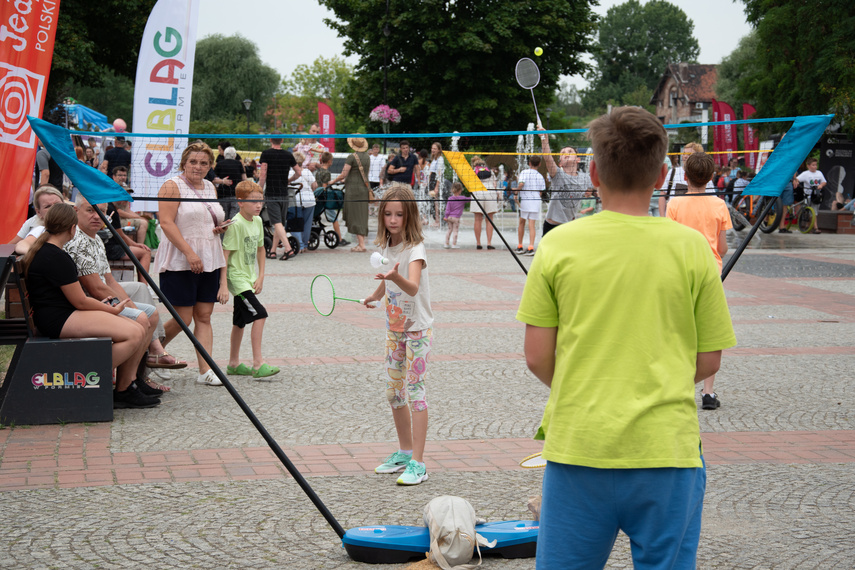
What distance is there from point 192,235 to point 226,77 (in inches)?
2983

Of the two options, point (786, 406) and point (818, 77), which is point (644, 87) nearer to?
point (818, 77)

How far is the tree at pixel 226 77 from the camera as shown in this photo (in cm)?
7800

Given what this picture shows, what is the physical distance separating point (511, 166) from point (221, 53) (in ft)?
209

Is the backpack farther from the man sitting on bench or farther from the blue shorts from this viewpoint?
the man sitting on bench

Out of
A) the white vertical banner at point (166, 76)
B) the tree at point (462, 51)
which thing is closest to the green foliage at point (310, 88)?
the tree at point (462, 51)

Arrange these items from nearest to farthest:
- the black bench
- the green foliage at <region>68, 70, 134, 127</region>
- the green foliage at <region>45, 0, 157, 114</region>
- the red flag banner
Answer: the black bench < the green foliage at <region>45, 0, 157, 114</region> < the red flag banner < the green foliage at <region>68, 70, 134, 127</region>

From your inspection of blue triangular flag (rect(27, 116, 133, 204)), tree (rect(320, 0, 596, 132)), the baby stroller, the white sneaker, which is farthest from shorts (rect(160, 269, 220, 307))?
tree (rect(320, 0, 596, 132))

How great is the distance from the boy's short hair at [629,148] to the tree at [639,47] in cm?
13087

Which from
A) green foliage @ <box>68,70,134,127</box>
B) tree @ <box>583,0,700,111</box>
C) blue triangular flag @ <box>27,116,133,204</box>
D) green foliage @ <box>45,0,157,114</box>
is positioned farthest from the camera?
tree @ <box>583,0,700,111</box>

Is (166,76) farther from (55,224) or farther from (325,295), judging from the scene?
(55,224)

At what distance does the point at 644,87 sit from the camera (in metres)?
118

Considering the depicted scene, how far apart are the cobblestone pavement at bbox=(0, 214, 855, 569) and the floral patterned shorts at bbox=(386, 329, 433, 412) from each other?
1.59 feet

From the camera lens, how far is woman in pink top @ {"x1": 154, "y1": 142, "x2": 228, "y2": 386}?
6891 mm

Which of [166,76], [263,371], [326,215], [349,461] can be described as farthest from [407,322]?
[326,215]
